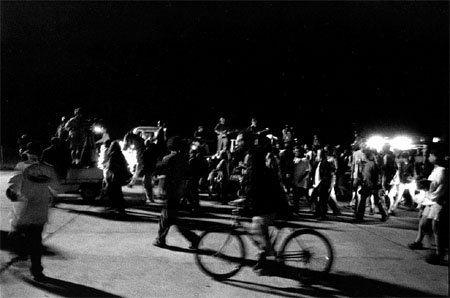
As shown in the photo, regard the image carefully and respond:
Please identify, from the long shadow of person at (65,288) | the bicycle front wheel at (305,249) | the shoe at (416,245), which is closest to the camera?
the long shadow of person at (65,288)

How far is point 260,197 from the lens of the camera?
5781 mm

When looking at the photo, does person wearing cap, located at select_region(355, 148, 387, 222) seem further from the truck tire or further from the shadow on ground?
the truck tire

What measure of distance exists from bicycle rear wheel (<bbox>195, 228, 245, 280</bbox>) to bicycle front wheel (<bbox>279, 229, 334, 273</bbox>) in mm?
577

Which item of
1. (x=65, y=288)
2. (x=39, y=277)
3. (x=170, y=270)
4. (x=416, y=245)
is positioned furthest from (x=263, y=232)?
(x=416, y=245)

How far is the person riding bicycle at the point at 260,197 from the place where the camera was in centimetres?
577

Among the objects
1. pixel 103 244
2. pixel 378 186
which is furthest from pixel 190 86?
pixel 103 244

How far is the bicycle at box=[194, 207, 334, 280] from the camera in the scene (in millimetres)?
5734

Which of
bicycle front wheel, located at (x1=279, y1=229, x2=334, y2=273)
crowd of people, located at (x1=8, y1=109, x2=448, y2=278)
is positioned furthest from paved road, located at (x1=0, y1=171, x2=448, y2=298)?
crowd of people, located at (x1=8, y1=109, x2=448, y2=278)

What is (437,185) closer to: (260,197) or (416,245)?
(416,245)

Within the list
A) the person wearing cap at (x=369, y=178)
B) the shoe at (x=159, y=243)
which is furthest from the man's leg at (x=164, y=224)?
the person wearing cap at (x=369, y=178)

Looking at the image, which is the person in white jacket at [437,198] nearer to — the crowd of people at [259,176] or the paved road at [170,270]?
the crowd of people at [259,176]

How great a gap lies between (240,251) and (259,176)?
1032mm

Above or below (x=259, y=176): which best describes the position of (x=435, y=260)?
below

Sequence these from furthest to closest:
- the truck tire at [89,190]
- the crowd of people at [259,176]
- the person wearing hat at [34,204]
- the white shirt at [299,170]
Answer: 1. the truck tire at [89,190]
2. the white shirt at [299,170]
3. the crowd of people at [259,176]
4. the person wearing hat at [34,204]
